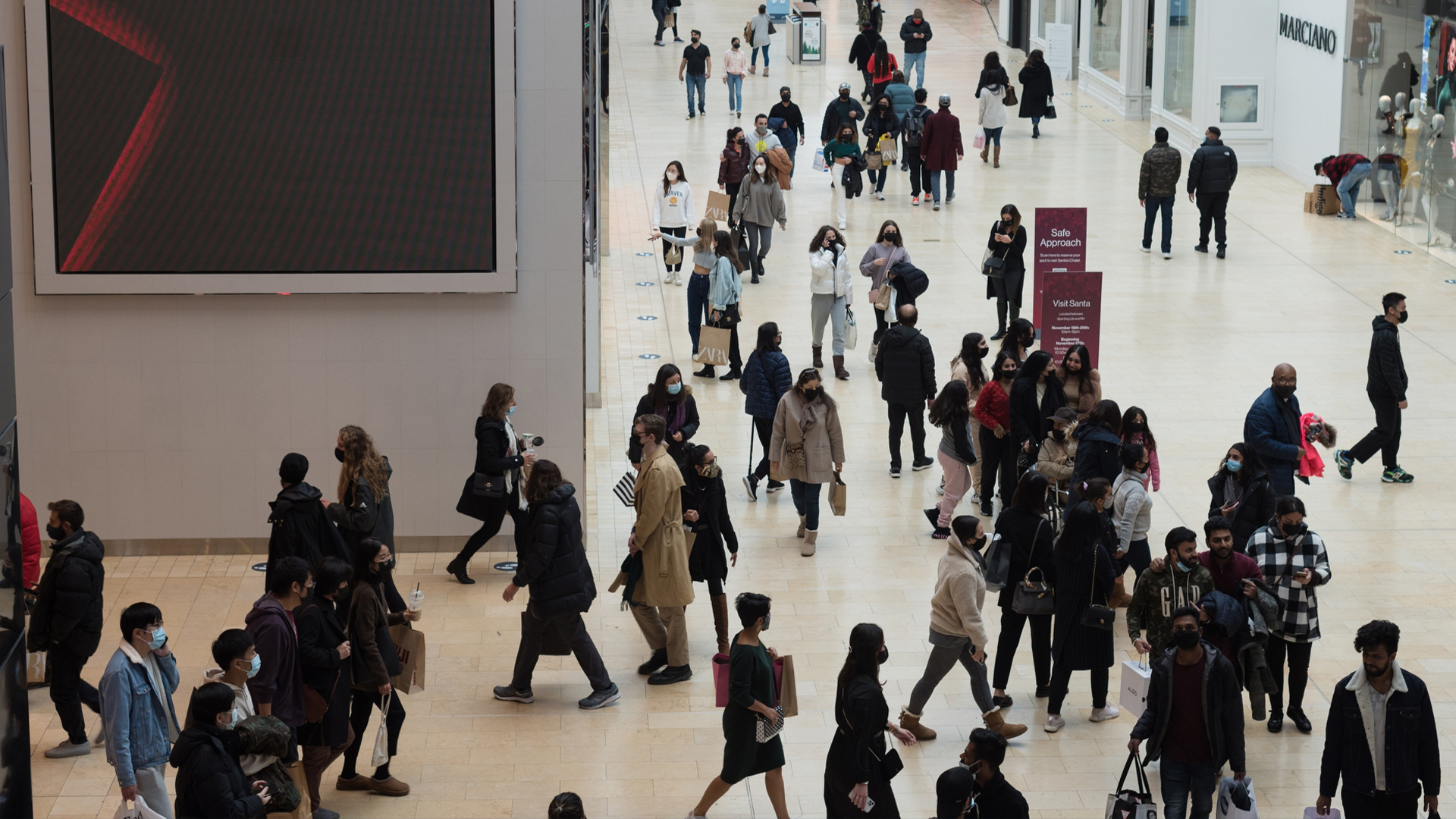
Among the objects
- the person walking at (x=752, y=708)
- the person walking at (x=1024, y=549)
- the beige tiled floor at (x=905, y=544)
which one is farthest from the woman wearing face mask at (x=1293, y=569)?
the person walking at (x=752, y=708)

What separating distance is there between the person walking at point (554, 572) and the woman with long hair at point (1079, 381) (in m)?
4.09

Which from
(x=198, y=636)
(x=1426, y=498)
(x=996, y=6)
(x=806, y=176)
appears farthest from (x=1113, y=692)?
(x=996, y=6)

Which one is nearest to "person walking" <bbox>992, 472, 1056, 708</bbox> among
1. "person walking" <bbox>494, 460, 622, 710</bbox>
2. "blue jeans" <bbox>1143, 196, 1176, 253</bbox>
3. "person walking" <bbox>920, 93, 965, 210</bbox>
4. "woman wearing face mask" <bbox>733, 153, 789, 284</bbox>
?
"person walking" <bbox>494, 460, 622, 710</bbox>

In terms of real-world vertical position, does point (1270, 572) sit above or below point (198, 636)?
above

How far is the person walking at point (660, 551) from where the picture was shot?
32.9 feet

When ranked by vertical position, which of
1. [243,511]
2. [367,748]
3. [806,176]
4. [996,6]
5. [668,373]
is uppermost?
[996,6]

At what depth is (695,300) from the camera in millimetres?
17375

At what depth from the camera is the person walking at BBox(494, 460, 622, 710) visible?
31.5ft

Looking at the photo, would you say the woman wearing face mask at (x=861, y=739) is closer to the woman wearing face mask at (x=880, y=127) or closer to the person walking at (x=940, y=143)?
the person walking at (x=940, y=143)

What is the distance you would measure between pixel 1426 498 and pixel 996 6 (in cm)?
3663

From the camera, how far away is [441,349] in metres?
12.2

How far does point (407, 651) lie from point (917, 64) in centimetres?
2836

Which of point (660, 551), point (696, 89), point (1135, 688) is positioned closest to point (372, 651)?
point (660, 551)

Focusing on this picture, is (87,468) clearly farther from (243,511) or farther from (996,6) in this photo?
(996,6)
